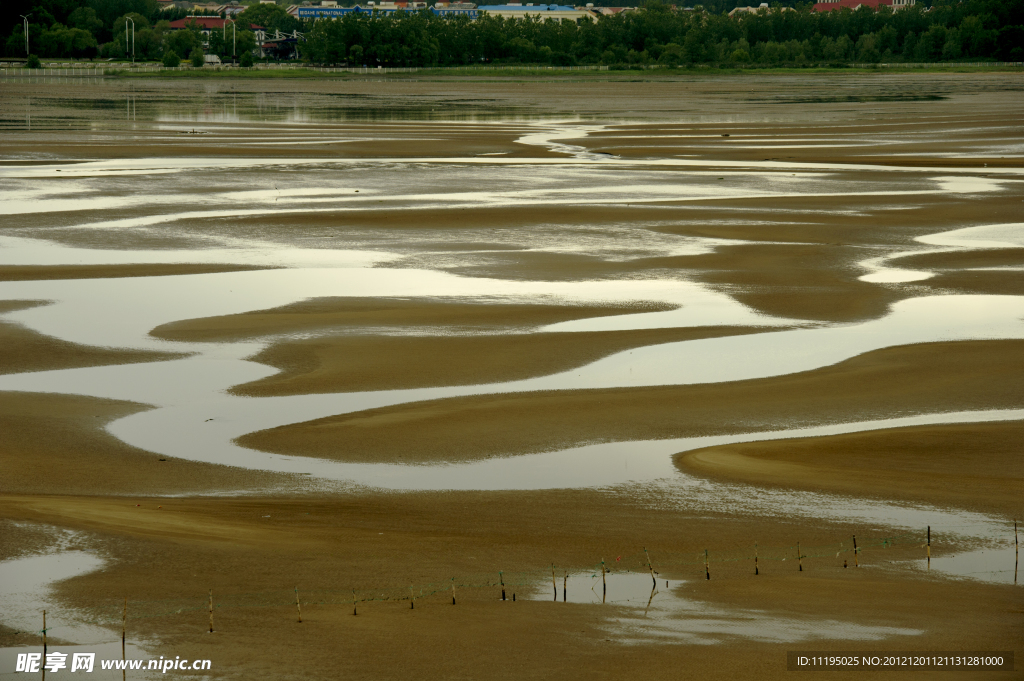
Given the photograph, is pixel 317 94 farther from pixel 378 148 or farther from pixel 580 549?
pixel 580 549

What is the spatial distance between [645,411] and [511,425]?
125cm

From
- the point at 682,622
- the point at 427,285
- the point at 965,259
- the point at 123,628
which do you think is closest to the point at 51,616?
the point at 123,628

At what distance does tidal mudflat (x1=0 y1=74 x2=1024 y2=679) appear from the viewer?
6.19m

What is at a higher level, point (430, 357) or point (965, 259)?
point (965, 259)

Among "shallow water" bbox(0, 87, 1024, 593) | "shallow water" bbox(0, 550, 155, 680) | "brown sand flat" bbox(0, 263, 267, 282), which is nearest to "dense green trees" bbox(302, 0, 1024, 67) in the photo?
"shallow water" bbox(0, 87, 1024, 593)

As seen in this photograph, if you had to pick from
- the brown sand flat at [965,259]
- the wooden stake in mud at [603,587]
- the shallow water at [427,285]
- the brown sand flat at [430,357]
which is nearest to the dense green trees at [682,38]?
the shallow water at [427,285]

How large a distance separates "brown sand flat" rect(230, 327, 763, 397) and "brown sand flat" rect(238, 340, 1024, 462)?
80cm

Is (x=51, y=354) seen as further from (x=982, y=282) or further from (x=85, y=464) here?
(x=982, y=282)

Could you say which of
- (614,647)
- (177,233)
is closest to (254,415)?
(614,647)

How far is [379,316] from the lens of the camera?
13773 mm

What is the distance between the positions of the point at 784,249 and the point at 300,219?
27.7ft

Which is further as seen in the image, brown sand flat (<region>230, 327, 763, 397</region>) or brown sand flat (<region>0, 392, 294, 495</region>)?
brown sand flat (<region>230, 327, 763, 397</region>)

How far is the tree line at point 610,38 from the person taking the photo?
122062 mm

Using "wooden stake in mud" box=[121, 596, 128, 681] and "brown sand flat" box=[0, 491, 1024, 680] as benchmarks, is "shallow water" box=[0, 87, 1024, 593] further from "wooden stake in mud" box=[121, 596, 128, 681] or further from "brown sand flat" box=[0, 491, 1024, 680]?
"wooden stake in mud" box=[121, 596, 128, 681]
